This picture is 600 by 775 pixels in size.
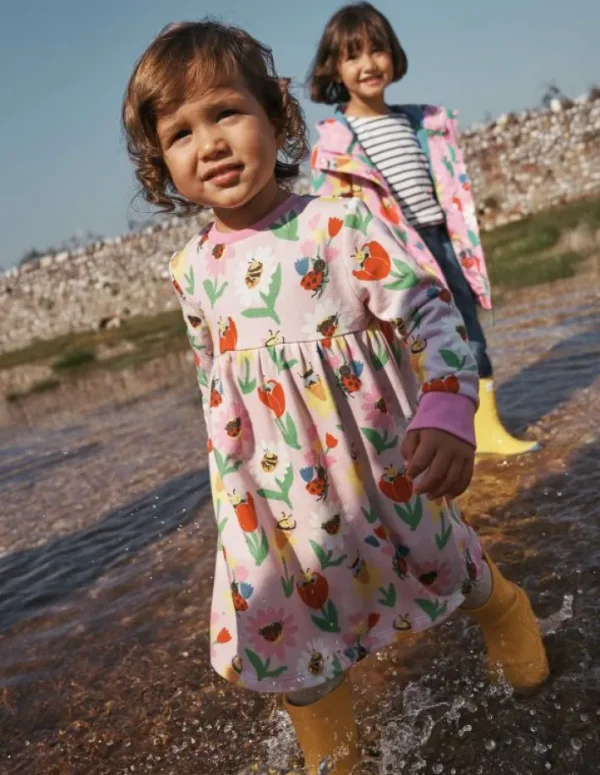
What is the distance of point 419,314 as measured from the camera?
5.84 feet

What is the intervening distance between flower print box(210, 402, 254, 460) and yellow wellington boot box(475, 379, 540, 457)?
90.6 inches

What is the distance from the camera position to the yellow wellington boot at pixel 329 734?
6.14ft

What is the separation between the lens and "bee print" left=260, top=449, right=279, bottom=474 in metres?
1.85

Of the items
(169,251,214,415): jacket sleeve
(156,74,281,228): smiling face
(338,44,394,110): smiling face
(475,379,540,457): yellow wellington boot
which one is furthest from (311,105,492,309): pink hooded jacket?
(156,74,281,228): smiling face

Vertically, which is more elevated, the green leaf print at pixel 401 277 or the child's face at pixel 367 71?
the child's face at pixel 367 71

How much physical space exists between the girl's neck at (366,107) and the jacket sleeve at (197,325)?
7.04ft

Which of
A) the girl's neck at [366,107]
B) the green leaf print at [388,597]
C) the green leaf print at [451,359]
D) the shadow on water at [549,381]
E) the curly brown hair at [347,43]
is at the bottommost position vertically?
the shadow on water at [549,381]

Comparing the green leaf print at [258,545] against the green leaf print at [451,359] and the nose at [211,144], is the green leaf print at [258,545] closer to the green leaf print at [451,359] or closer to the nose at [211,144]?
the green leaf print at [451,359]

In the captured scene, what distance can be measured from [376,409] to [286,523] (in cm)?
33

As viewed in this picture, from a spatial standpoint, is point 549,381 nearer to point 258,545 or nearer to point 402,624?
point 402,624

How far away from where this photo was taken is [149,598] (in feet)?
10.5

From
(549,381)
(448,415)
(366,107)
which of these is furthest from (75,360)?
(448,415)

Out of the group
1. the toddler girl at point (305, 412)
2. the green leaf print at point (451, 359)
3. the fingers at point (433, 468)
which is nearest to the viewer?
the fingers at point (433, 468)

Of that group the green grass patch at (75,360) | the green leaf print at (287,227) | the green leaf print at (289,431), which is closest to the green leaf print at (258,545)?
the green leaf print at (289,431)
